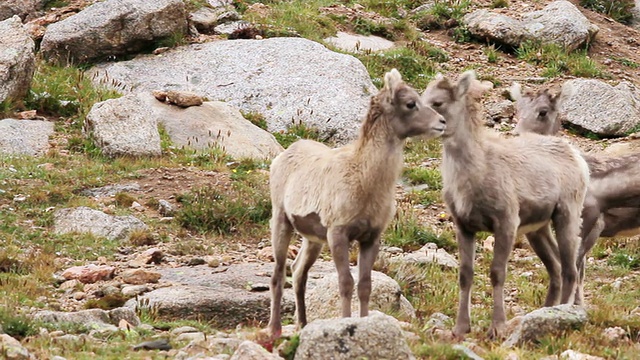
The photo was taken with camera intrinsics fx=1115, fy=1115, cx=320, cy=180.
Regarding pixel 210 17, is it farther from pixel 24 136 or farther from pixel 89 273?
pixel 89 273

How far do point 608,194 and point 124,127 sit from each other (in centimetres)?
758

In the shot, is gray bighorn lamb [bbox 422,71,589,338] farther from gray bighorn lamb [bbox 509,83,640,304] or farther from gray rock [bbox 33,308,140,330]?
gray rock [bbox 33,308,140,330]

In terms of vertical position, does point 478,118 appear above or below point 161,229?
above

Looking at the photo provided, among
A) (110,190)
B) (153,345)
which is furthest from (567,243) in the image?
(110,190)

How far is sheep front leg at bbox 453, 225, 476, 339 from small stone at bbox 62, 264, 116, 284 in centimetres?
415

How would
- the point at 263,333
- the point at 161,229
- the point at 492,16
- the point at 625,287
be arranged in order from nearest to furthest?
the point at 263,333, the point at 625,287, the point at 161,229, the point at 492,16

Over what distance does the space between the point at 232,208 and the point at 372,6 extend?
39.8 ft

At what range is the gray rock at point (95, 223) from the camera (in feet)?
45.7

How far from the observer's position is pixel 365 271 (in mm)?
9641

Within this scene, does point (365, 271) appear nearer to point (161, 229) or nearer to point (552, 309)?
point (552, 309)

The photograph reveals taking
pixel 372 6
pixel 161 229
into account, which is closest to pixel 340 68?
pixel 372 6

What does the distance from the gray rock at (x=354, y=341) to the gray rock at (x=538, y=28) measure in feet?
57.3

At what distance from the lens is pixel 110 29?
21141 millimetres

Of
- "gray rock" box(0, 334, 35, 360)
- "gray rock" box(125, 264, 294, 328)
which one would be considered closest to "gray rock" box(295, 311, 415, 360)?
"gray rock" box(0, 334, 35, 360)
